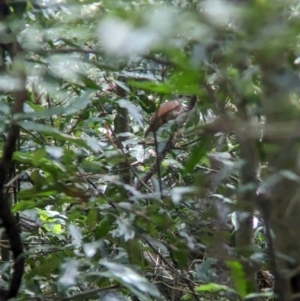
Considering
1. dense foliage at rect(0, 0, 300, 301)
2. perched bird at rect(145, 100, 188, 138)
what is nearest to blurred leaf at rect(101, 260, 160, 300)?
dense foliage at rect(0, 0, 300, 301)

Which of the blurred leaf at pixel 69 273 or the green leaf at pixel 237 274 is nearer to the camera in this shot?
the green leaf at pixel 237 274

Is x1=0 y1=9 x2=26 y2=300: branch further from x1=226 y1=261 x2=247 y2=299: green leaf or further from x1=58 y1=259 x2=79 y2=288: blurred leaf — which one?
x1=226 y1=261 x2=247 y2=299: green leaf

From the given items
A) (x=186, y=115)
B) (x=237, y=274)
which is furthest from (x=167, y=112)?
(x=237, y=274)

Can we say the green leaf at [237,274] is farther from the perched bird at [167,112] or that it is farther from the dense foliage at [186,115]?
the perched bird at [167,112]

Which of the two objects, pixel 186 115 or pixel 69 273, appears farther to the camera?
pixel 186 115

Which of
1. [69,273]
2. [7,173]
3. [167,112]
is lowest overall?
[69,273]

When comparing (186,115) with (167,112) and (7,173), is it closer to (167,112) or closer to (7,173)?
(167,112)

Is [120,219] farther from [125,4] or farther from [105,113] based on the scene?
[105,113]

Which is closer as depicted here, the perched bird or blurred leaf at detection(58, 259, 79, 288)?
blurred leaf at detection(58, 259, 79, 288)

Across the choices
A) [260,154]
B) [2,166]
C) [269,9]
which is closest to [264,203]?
[260,154]

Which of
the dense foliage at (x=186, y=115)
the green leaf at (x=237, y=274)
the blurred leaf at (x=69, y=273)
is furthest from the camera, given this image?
the blurred leaf at (x=69, y=273)

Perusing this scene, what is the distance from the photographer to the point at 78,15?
2.30ft

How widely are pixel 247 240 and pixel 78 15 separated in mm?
555

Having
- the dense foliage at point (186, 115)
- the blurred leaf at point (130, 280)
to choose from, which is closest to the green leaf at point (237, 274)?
the dense foliage at point (186, 115)
